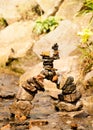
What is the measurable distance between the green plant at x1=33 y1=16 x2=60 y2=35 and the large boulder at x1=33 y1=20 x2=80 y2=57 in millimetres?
1579

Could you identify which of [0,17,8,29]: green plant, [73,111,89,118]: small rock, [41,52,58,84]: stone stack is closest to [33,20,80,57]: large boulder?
[0,17,8,29]: green plant

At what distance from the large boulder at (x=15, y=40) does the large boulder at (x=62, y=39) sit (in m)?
0.97

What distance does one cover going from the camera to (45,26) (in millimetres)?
19266

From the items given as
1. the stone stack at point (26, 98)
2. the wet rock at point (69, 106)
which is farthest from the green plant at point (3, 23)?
the stone stack at point (26, 98)

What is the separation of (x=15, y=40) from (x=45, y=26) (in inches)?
69.1

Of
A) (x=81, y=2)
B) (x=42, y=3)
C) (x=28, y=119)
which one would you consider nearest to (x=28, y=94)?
(x=28, y=119)

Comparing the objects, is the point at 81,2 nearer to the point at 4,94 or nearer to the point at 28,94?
the point at 4,94

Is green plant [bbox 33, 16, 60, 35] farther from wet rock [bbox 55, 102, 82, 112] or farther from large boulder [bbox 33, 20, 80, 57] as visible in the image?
wet rock [bbox 55, 102, 82, 112]

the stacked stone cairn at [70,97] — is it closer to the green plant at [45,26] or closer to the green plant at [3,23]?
the green plant at [45,26]

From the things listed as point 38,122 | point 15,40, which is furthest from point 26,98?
point 15,40

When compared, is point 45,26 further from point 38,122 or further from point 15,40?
point 38,122

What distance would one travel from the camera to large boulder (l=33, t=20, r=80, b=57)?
16234mm

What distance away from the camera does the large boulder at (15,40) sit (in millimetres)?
17547

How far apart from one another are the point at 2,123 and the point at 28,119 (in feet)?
2.27
